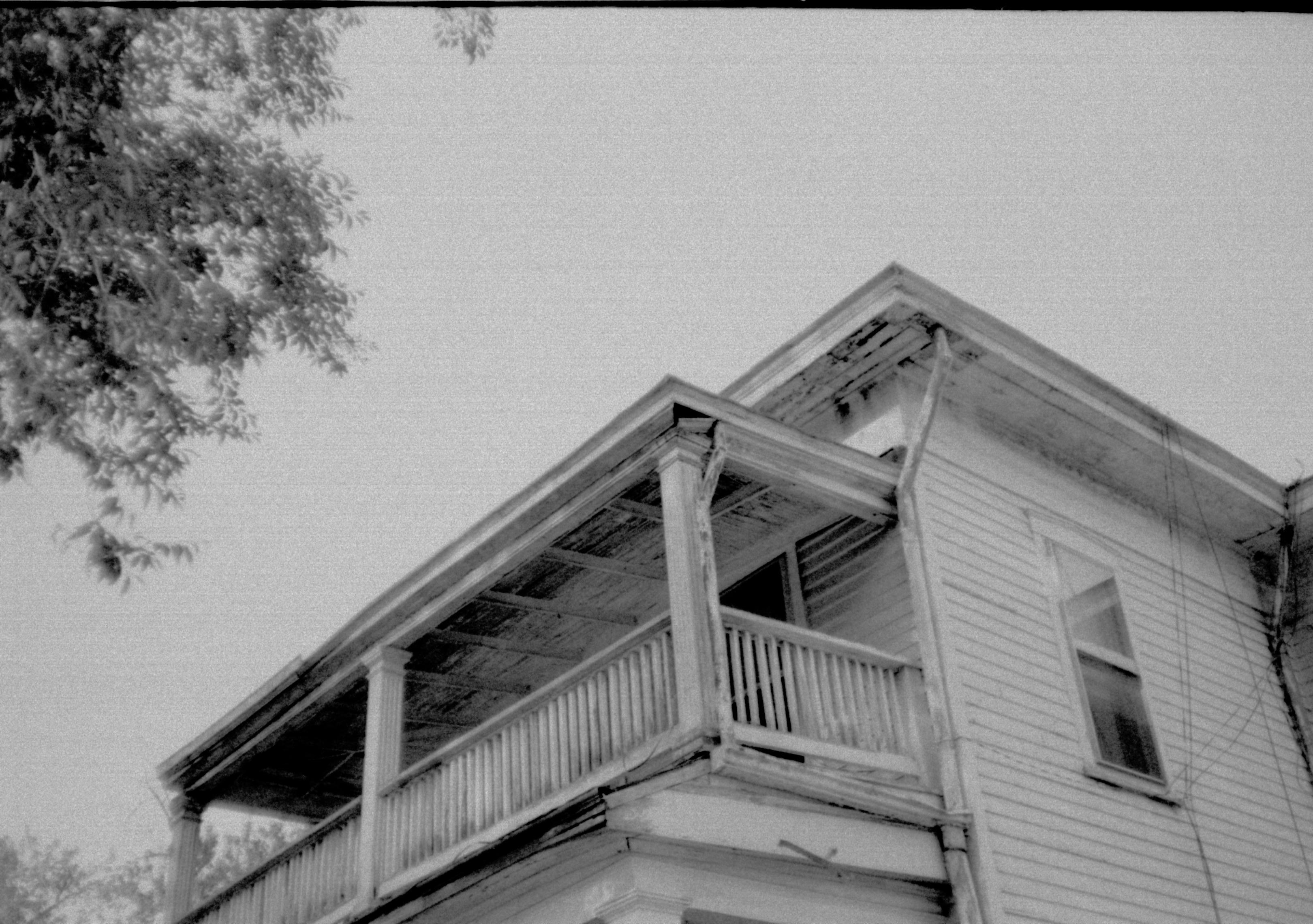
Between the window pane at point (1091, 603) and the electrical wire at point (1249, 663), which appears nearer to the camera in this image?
the window pane at point (1091, 603)

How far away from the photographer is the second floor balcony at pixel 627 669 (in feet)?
26.3

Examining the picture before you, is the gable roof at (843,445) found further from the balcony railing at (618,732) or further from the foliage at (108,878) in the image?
the foliage at (108,878)

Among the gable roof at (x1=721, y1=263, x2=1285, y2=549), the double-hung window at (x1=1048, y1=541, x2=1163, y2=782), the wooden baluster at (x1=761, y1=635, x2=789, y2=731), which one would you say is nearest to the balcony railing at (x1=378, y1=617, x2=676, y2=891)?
the wooden baluster at (x1=761, y1=635, x2=789, y2=731)

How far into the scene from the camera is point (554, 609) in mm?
12039

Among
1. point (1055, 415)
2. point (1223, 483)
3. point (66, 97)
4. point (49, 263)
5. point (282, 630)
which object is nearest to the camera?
point (66, 97)

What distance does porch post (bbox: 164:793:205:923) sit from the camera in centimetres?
1340

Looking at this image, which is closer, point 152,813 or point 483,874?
point 483,874

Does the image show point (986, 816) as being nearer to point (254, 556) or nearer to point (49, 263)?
point (254, 556)

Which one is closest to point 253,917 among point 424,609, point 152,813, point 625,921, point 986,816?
point 424,609

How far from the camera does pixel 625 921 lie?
7.20 m

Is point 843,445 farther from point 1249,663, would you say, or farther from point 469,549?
point 1249,663

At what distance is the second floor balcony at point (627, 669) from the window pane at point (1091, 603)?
89.1 inches

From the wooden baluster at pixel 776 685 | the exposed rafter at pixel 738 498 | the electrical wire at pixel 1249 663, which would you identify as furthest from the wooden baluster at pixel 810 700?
the electrical wire at pixel 1249 663

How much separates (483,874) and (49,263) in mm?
5481
